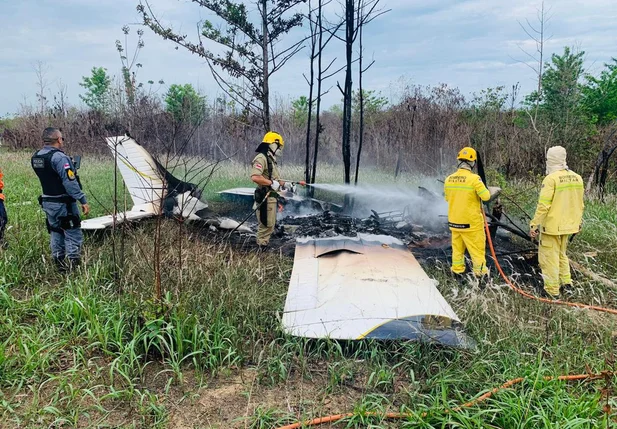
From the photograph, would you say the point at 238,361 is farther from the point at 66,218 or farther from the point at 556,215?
the point at 556,215

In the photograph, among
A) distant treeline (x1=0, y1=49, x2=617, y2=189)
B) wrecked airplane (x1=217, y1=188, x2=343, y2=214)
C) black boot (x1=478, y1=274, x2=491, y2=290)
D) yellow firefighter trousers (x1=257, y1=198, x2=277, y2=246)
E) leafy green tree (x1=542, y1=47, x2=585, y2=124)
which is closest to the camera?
black boot (x1=478, y1=274, x2=491, y2=290)

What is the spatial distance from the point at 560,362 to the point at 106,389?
3.47 meters

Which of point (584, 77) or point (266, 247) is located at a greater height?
point (584, 77)

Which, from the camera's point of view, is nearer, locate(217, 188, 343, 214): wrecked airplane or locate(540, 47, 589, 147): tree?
locate(217, 188, 343, 214): wrecked airplane

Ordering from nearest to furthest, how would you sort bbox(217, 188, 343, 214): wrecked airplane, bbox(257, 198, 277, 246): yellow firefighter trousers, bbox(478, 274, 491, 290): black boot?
bbox(478, 274, 491, 290): black boot → bbox(257, 198, 277, 246): yellow firefighter trousers → bbox(217, 188, 343, 214): wrecked airplane

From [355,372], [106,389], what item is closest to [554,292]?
[355,372]

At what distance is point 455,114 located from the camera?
1353 centimetres

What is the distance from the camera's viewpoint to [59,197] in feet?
16.2

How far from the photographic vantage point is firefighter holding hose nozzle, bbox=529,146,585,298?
5.07 meters

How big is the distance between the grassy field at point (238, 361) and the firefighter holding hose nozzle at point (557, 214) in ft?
1.94

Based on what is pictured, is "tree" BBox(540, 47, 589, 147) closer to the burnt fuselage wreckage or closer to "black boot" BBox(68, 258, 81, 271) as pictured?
the burnt fuselage wreckage

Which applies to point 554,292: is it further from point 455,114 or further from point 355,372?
point 455,114

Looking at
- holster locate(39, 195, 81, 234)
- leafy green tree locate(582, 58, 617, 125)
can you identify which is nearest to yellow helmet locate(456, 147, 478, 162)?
holster locate(39, 195, 81, 234)

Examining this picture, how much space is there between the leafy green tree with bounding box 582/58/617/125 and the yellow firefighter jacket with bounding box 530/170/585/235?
16.9 meters
